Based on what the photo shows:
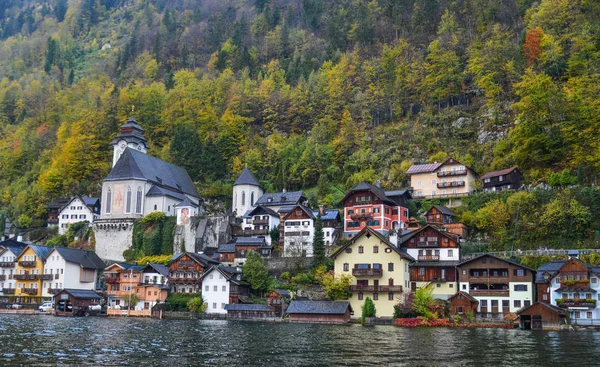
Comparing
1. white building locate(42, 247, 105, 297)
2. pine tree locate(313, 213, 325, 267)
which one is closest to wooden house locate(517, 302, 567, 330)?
pine tree locate(313, 213, 325, 267)

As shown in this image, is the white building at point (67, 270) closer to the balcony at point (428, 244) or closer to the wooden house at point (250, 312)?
the wooden house at point (250, 312)

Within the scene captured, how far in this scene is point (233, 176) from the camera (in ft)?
348

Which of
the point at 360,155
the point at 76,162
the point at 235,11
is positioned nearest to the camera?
the point at 360,155

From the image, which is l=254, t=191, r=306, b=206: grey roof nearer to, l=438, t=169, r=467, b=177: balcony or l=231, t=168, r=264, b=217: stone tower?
l=231, t=168, r=264, b=217: stone tower

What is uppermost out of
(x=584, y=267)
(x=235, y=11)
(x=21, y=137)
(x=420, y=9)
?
(x=235, y=11)

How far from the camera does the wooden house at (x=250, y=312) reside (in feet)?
207

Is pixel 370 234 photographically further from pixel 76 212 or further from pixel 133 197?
pixel 76 212

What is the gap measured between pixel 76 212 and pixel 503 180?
210ft

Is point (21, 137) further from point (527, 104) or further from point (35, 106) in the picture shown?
point (527, 104)

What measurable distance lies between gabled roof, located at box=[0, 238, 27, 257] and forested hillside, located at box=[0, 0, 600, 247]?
13.4 metres

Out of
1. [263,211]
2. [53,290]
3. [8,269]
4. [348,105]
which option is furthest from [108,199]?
[348,105]

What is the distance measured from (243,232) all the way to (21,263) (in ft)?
97.4

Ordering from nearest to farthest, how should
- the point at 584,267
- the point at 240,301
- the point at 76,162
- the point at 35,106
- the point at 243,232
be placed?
1. the point at 584,267
2. the point at 240,301
3. the point at 243,232
4. the point at 76,162
5. the point at 35,106

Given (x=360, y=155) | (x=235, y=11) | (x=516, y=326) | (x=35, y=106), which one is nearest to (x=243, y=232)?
(x=360, y=155)
